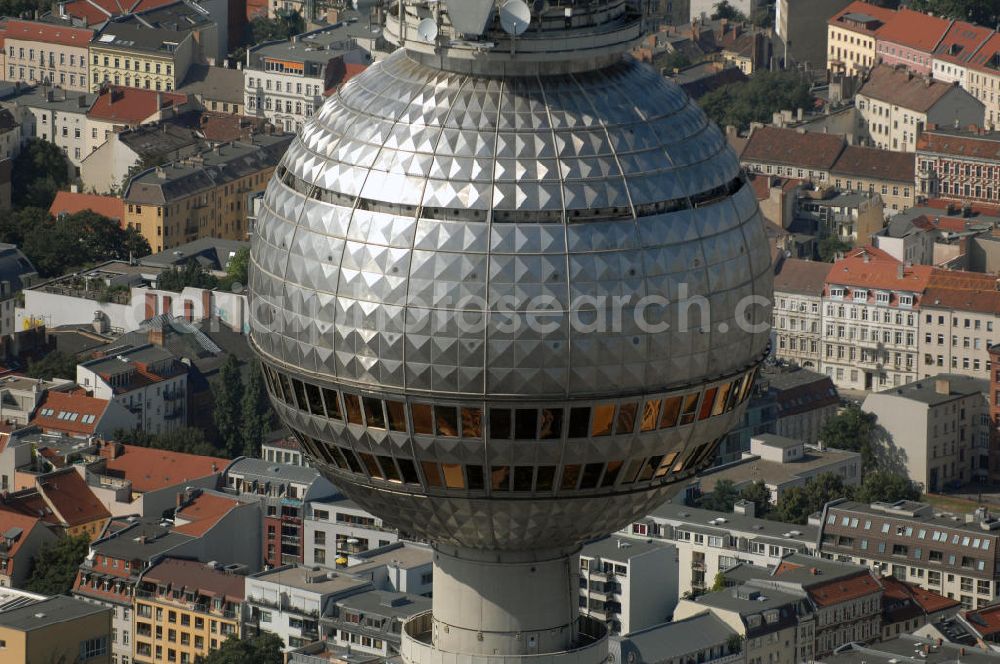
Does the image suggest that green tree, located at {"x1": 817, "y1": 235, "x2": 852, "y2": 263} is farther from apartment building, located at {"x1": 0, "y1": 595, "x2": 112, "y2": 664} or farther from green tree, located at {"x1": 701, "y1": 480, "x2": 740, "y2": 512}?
apartment building, located at {"x1": 0, "y1": 595, "x2": 112, "y2": 664}

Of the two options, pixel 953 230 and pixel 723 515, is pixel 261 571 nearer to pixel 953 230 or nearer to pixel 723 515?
pixel 723 515

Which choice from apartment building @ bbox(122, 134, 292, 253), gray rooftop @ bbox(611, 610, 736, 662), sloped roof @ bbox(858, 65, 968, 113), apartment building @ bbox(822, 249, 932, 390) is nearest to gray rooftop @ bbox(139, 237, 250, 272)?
apartment building @ bbox(122, 134, 292, 253)

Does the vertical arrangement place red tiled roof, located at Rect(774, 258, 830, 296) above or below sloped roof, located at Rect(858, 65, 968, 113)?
Result: below

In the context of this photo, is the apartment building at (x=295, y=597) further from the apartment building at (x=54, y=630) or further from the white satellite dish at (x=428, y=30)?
the white satellite dish at (x=428, y=30)

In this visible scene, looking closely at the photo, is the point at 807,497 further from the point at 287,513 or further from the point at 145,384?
the point at 145,384

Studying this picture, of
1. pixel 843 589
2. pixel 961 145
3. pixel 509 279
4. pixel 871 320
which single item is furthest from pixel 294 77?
pixel 509 279
